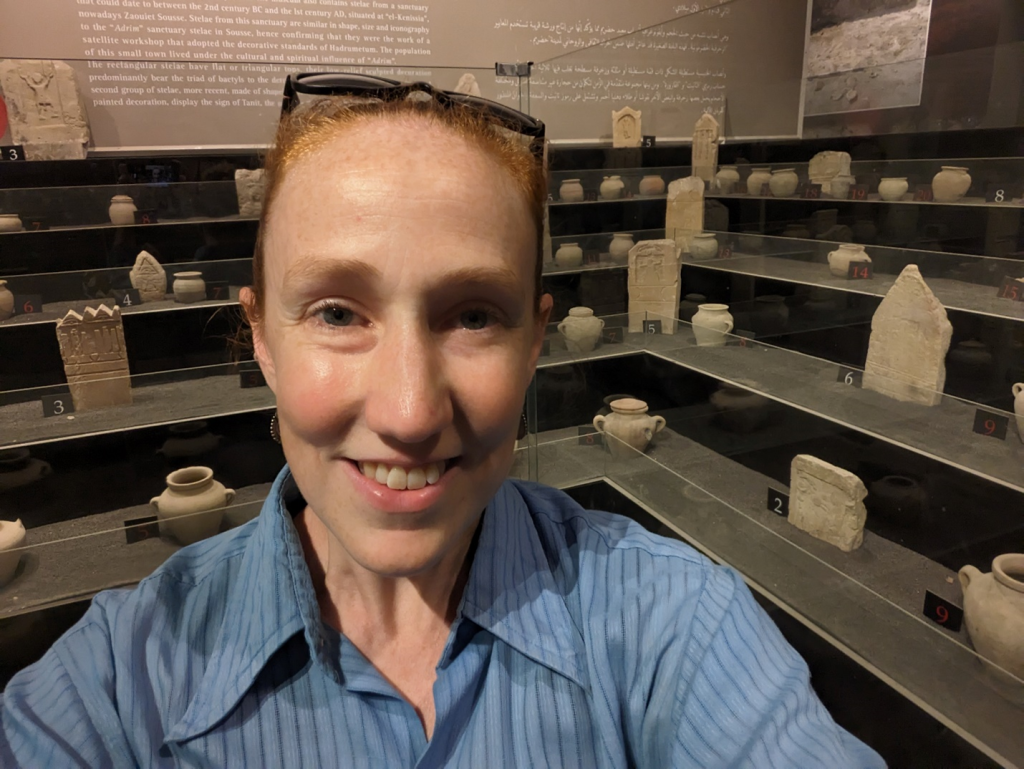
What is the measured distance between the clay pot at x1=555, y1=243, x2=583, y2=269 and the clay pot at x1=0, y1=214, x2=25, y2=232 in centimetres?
248

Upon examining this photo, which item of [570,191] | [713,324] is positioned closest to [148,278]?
[570,191]

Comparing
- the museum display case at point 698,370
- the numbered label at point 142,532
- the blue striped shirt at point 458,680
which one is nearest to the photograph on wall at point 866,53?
the museum display case at point 698,370

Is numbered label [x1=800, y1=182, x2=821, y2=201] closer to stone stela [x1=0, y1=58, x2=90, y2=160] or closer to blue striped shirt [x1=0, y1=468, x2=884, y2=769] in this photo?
blue striped shirt [x1=0, y1=468, x2=884, y2=769]

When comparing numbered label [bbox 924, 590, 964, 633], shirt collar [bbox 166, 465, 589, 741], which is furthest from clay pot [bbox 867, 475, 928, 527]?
shirt collar [bbox 166, 465, 589, 741]

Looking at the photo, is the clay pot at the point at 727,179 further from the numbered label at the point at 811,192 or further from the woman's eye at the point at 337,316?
the woman's eye at the point at 337,316

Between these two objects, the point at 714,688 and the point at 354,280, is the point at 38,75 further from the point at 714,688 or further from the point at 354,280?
the point at 714,688

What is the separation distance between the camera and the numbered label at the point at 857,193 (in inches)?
100

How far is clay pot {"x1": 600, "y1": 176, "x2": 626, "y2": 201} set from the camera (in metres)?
3.78

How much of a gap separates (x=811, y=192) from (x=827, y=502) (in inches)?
50.5

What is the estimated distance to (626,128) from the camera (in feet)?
12.3

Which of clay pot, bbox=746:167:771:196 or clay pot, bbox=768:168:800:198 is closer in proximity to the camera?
clay pot, bbox=768:168:800:198

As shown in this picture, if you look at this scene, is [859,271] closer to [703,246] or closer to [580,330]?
[703,246]

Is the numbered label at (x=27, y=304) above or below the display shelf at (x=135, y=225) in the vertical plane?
below

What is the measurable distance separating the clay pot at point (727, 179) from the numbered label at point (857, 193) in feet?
2.50
